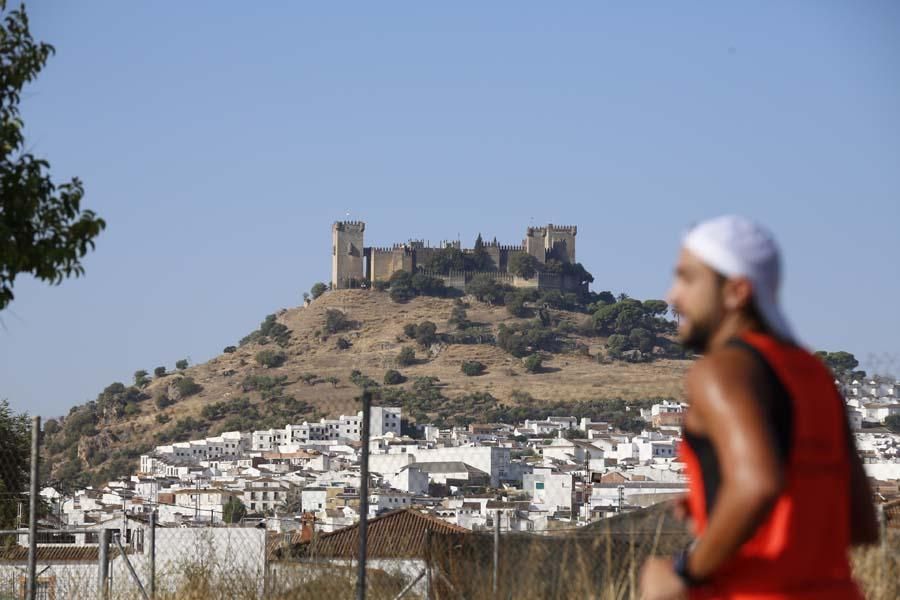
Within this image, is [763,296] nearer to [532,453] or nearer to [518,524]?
[518,524]

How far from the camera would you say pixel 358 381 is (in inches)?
3794

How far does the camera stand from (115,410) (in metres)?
99.9

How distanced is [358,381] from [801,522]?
9484cm

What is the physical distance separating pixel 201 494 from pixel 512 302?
202ft

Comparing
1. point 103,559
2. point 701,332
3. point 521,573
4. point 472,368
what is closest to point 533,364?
point 472,368

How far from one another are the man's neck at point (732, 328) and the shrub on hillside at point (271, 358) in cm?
10364

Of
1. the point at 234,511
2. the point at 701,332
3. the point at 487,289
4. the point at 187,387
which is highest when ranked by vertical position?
the point at 487,289

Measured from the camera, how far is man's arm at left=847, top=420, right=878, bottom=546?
2125 mm

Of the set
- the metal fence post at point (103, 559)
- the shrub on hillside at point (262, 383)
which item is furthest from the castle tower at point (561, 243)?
the metal fence post at point (103, 559)

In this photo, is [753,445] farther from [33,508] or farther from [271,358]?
[271,358]

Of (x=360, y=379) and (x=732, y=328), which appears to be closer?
(x=732, y=328)

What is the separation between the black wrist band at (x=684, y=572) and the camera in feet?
6.44

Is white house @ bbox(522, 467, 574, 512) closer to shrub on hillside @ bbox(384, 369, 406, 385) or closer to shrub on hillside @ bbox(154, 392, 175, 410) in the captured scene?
shrub on hillside @ bbox(384, 369, 406, 385)

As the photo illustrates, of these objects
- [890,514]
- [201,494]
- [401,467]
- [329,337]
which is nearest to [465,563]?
[890,514]
